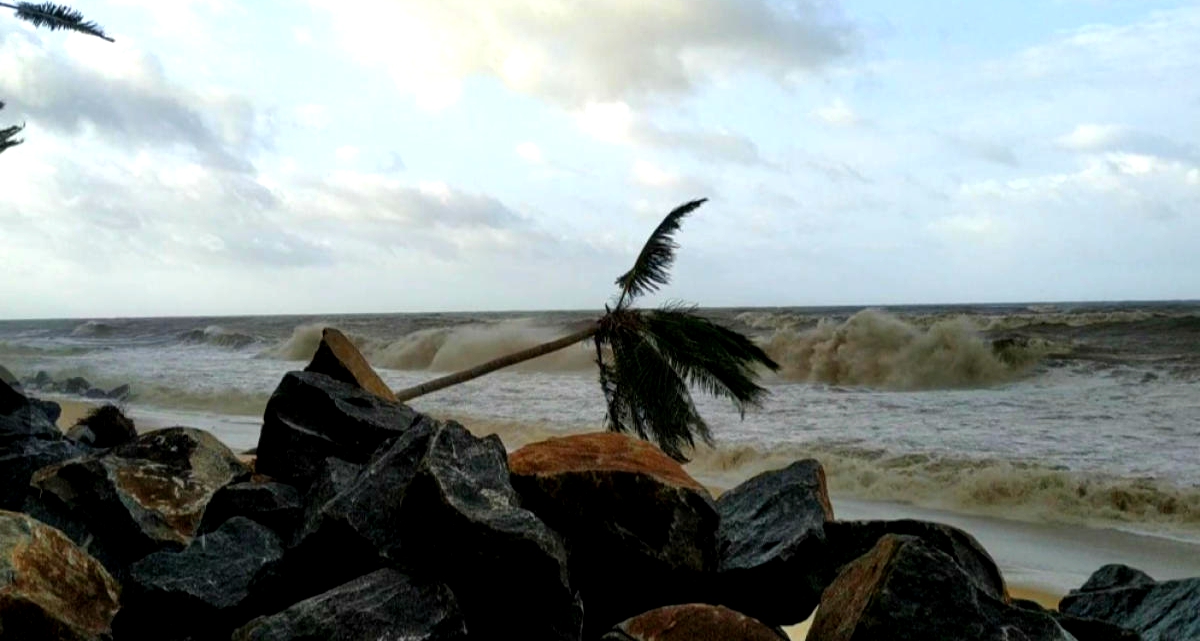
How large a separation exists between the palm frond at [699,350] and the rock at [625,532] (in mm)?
4681

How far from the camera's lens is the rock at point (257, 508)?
4.19 m

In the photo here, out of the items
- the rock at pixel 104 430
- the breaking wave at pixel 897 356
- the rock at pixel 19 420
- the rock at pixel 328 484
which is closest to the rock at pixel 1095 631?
the rock at pixel 328 484

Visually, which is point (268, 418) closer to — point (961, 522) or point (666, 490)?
point (666, 490)

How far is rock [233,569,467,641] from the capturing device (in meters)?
2.93

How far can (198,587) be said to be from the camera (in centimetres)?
364

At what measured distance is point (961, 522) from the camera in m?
9.41

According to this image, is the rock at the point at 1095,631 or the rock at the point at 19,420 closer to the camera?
the rock at the point at 1095,631

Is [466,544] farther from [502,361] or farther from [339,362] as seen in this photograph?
[502,361]

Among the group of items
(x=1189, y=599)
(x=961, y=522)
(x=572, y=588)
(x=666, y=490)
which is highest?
(x=666, y=490)

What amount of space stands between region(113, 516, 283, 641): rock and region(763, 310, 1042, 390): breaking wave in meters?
17.4

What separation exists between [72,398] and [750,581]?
68.7ft

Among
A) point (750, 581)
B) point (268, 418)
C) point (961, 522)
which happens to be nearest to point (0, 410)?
point (268, 418)

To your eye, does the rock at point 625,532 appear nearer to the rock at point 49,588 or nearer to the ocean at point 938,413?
the rock at point 49,588

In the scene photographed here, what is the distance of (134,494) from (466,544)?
7.65 ft
